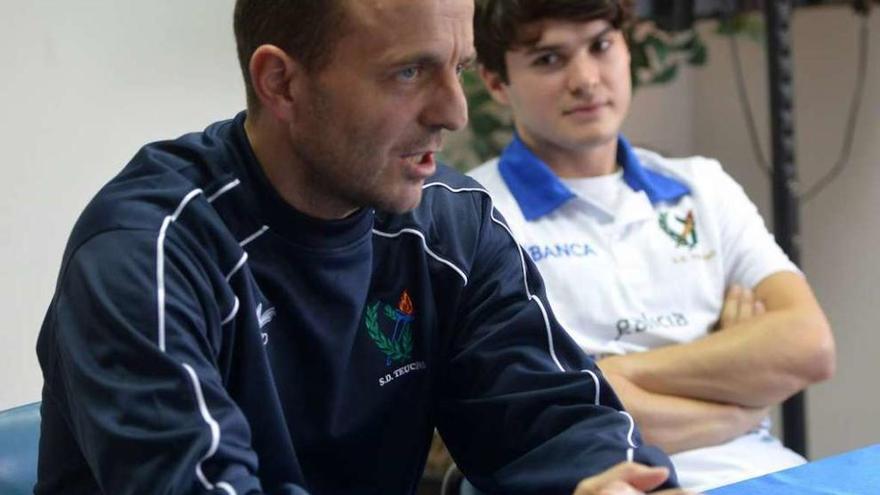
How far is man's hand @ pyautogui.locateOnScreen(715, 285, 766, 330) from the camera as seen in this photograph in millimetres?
2082

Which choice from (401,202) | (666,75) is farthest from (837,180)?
(401,202)

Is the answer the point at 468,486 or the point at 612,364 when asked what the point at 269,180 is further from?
the point at 612,364

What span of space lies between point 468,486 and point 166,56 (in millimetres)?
1100

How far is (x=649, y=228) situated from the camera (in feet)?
7.02

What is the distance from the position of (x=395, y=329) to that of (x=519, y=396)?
0.16 meters

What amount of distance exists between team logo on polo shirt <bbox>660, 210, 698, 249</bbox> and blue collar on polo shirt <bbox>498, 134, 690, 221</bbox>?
0.04m

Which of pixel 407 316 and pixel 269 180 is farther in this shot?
pixel 407 316

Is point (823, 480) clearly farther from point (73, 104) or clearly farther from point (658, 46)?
point (658, 46)

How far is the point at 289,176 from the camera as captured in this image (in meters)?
1.36

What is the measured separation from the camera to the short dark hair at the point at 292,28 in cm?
132

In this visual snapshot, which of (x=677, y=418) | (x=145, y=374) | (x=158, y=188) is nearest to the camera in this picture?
(x=145, y=374)

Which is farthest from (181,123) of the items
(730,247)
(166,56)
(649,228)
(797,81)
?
(797,81)

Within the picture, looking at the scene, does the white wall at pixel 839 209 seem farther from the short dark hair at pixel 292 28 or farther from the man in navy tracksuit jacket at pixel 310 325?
the short dark hair at pixel 292 28

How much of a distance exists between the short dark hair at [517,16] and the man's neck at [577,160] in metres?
0.16
